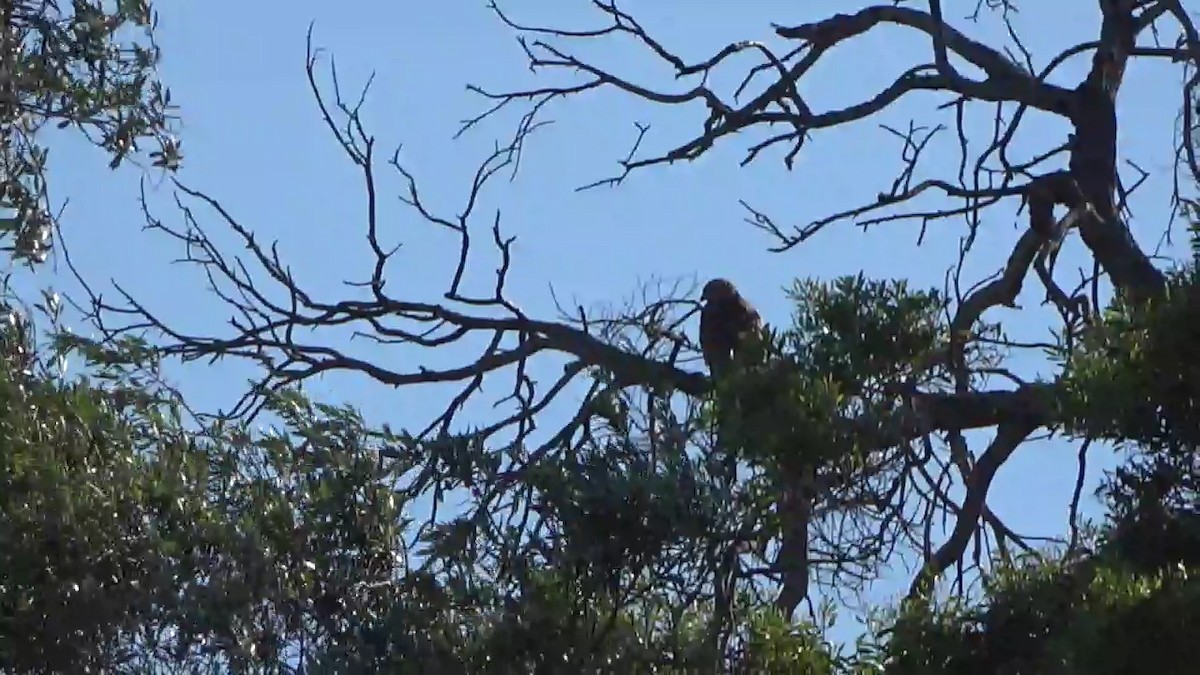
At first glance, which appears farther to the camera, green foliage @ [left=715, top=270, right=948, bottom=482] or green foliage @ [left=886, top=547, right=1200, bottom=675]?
green foliage @ [left=715, top=270, right=948, bottom=482]

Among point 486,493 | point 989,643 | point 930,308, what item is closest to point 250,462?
point 486,493

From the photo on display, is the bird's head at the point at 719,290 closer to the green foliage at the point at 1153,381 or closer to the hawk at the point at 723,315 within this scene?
the hawk at the point at 723,315

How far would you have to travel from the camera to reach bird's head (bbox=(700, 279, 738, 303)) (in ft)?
30.2

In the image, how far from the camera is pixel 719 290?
9.37 meters

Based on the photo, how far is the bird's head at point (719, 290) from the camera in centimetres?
921

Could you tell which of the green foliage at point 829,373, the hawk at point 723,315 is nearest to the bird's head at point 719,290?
the hawk at point 723,315

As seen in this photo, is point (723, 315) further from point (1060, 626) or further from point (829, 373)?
point (1060, 626)

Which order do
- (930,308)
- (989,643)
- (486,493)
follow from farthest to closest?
(486,493) < (930,308) < (989,643)

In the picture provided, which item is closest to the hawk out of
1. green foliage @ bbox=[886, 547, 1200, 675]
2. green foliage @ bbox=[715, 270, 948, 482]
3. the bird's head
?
the bird's head

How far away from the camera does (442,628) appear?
16.1 feet

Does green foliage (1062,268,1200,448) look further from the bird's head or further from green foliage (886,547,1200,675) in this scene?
the bird's head

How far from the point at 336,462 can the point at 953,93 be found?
8.43 ft

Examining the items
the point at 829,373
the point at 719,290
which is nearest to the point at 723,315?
the point at 719,290

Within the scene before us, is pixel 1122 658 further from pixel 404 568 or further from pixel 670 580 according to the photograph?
pixel 404 568
